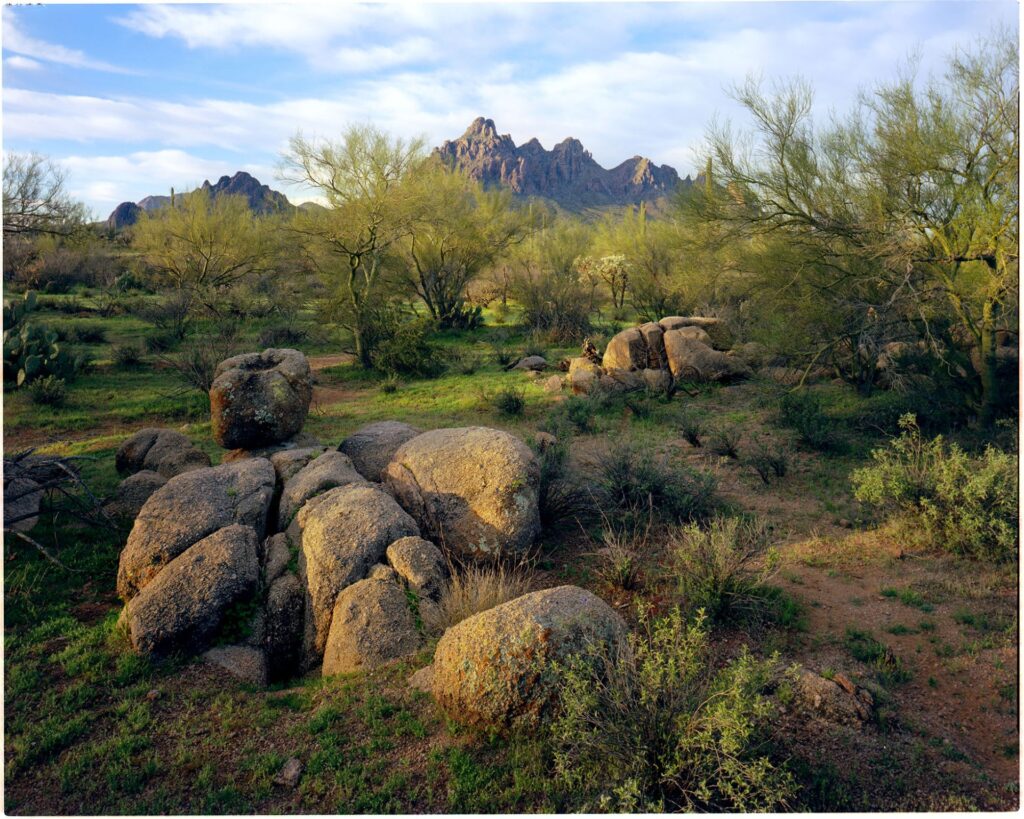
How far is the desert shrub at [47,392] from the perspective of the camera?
12.8m

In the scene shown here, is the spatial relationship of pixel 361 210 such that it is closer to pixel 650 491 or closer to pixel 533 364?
pixel 533 364

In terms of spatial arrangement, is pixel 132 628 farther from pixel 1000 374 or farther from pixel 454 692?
pixel 1000 374

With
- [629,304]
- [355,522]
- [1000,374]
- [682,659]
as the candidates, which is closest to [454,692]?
[682,659]

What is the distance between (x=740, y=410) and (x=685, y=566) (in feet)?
28.8

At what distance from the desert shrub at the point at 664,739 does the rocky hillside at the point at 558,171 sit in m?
137

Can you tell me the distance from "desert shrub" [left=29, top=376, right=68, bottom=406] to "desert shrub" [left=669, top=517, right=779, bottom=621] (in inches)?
524

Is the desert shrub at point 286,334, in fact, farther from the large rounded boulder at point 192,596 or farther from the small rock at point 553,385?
the large rounded boulder at point 192,596

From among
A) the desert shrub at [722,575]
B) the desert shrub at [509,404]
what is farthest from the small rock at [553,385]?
the desert shrub at [722,575]

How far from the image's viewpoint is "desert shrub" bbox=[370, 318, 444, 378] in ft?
59.2

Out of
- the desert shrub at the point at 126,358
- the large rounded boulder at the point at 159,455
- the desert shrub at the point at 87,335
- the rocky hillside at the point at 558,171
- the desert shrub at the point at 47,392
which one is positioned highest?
the rocky hillside at the point at 558,171

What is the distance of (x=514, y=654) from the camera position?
3836 mm

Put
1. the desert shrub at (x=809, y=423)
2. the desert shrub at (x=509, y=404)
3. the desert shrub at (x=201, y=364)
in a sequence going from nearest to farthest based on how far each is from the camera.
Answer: the desert shrub at (x=809, y=423)
the desert shrub at (x=509, y=404)
the desert shrub at (x=201, y=364)

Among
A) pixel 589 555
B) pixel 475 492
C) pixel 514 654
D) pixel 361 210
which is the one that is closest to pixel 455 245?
pixel 361 210

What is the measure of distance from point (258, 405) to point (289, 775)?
6798 millimetres
